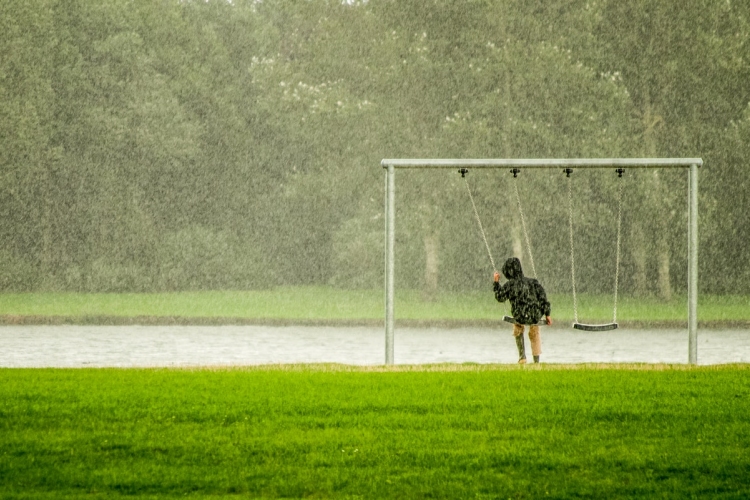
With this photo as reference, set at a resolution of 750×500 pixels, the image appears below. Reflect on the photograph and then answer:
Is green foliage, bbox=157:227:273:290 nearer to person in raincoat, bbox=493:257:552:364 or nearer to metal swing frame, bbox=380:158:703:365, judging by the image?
metal swing frame, bbox=380:158:703:365

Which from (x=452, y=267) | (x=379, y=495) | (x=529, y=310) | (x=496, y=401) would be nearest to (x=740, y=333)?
(x=529, y=310)

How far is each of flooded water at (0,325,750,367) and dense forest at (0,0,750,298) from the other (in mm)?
10318

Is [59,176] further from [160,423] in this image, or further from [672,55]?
[160,423]

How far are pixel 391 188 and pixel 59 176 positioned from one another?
30.2 m

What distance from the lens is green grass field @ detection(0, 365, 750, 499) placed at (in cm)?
673

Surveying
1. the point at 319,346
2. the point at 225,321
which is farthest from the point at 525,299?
the point at 225,321

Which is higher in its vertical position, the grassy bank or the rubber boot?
the rubber boot

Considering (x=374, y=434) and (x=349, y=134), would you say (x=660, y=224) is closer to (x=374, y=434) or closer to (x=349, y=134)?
(x=349, y=134)

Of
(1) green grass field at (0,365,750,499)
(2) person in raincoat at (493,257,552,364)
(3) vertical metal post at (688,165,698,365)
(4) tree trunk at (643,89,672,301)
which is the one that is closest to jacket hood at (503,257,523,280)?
(2) person in raincoat at (493,257,552,364)

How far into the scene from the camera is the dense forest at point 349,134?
3120cm

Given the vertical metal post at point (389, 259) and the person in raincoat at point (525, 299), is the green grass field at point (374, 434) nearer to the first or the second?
the person in raincoat at point (525, 299)

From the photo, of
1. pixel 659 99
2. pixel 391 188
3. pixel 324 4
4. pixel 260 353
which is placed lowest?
pixel 260 353

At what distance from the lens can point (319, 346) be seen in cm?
1856

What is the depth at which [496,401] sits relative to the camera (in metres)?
10.1
